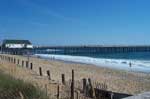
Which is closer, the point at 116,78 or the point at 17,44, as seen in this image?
the point at 116,78

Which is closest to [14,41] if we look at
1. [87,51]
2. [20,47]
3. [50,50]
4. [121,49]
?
[20,47]

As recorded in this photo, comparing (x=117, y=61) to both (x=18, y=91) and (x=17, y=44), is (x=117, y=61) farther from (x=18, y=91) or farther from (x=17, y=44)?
(x=17, y=44)

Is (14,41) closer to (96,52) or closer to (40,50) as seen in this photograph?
(40,50)

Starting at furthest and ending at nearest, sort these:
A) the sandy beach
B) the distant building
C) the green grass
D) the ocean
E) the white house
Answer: the white house
the distant building
the ocean
the sandy beach
the green grass

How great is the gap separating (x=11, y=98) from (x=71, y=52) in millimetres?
117250

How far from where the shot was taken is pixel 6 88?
7.42m

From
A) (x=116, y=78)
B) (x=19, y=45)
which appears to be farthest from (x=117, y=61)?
(x=19, y=45)

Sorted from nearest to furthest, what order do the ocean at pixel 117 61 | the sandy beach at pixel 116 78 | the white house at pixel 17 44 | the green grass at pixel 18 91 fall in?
the green grass at pixel 18 91 → the sandy beach at pixel 116 78 → the ocean at pixel 117 61 → the white house at pixel 17 44

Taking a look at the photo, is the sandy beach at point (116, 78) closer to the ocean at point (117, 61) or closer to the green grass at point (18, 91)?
the ocean at point (117, 61)

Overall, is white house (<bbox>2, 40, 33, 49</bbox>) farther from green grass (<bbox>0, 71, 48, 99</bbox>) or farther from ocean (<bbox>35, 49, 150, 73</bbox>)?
green grass (<bbox>0, 71, 48, 99</bbox>)

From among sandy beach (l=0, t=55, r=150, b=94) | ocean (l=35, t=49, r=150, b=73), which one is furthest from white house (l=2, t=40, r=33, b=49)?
sandy beach (l=0, t=55, r=150, b=94)

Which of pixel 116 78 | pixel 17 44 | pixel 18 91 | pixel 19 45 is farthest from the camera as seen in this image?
pixel 17 44

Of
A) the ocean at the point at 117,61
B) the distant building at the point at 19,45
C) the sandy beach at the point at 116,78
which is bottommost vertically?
the ocean at the point at 117,61

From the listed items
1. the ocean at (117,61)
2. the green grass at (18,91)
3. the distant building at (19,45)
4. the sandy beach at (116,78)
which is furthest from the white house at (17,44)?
the green grass at (18,91)
